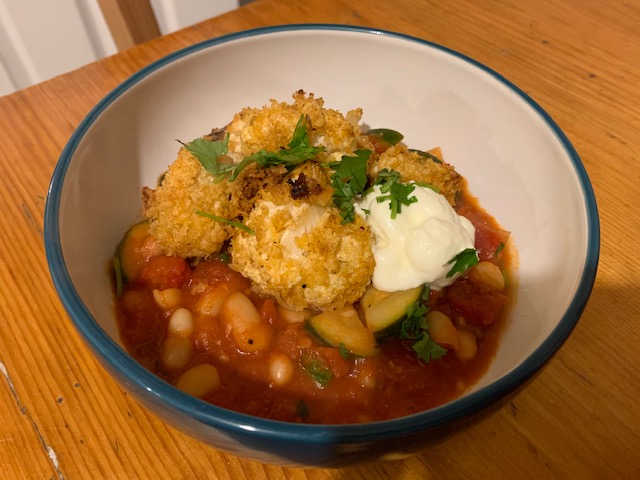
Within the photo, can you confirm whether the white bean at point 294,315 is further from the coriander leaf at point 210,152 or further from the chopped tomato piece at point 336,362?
the coriander leaf at point 210,152

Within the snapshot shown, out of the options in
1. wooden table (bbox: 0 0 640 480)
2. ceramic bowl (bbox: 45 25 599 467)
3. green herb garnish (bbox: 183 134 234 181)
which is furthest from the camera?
green herb garnish (bbox: 183 134 234 181)

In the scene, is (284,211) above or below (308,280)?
above

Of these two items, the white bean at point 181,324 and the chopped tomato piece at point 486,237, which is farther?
the chopped tomato piece at point 486,237

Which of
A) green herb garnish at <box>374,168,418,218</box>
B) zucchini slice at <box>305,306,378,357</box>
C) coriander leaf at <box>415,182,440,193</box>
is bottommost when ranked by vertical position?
zucchini slice at <box>305,306,378,357</box>

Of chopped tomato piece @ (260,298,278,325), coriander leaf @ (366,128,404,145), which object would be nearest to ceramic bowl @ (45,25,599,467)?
coriander leaf @ (366,128,404,145)

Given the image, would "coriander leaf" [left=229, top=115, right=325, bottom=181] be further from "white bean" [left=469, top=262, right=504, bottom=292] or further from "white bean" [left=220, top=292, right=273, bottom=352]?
"white bean" [left=469, top=262, right=504, bottom=292]

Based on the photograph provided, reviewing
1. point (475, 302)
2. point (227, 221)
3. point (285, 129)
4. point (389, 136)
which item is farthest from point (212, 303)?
point (389, 136)

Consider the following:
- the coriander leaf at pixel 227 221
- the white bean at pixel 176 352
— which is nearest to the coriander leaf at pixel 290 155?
the coriander leaf at pixel 227 221

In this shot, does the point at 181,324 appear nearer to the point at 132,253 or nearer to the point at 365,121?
the point at 132,253
